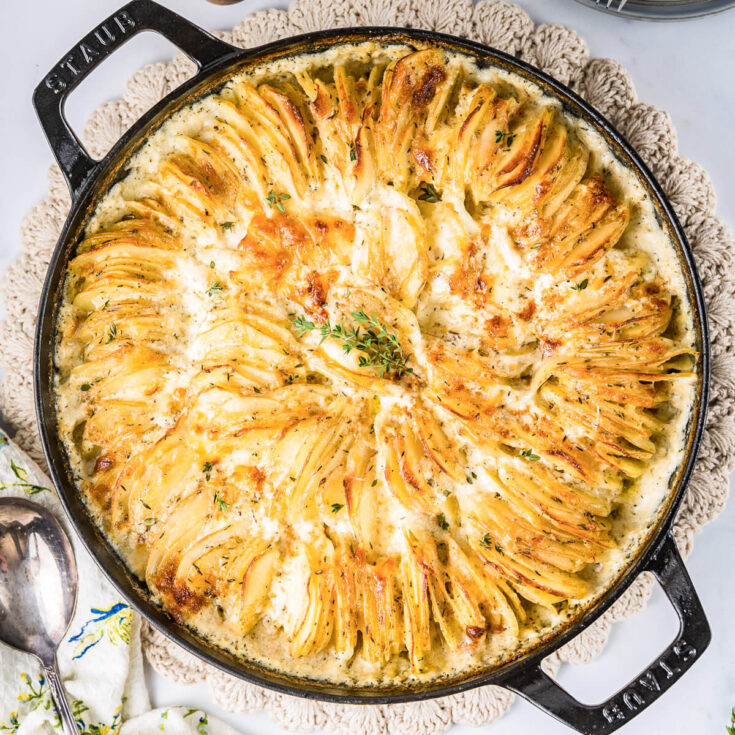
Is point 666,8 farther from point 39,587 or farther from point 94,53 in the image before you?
point 39,587

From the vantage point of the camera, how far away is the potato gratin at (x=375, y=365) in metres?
2.51

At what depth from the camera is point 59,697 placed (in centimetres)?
299

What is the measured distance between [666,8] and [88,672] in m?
3.51

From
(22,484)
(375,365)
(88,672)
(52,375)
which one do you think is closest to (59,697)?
(88,672)

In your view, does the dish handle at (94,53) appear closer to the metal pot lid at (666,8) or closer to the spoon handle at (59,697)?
the metal pot lid at (666,8)

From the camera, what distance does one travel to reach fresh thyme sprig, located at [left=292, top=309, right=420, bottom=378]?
2523mm

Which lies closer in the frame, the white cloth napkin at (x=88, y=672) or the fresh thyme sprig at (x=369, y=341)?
the fresh thyme sprig at (x=369, y=341)

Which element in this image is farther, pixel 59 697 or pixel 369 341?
pixel 59 697

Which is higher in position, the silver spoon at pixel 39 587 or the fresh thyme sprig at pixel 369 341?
the fresh thyme sprig at pixel 369 341

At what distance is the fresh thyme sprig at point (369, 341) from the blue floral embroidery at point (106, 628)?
1.41 m

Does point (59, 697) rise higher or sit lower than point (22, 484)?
lower

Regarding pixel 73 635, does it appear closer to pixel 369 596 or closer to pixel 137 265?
pixel 369 596

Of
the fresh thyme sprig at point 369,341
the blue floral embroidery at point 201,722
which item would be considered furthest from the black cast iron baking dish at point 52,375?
the fresh thyme sprig at point 369,341

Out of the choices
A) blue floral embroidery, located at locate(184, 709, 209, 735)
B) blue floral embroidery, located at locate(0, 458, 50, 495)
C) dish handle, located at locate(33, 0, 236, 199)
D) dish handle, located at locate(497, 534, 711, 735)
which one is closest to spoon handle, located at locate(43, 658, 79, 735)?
blue floral embroidery, located at locate(184, 709, 209, 735)
